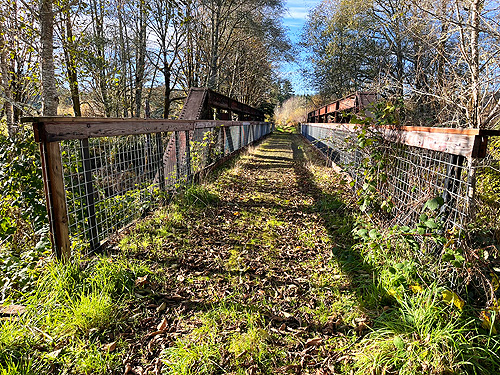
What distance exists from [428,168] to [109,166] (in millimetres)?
3983

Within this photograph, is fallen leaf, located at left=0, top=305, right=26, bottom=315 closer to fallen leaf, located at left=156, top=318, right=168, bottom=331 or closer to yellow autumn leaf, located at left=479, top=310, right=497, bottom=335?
fallen leaf, located at left=156, top=318, right=168, bottom=331

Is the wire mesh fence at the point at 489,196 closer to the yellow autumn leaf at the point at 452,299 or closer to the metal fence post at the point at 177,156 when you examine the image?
the yellow autumn leaf at the point at 452,299

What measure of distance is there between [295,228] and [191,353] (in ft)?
8.39

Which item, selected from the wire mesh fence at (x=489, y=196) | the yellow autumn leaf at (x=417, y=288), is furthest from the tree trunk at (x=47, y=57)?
the wire mesh fence at (x=489, y=196)

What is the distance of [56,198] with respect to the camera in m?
2.40

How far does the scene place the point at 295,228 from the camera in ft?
13.7

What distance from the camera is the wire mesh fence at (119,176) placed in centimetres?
290

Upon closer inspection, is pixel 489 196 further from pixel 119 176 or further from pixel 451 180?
pixel 119 176

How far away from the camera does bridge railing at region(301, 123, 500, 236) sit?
2.03 metres

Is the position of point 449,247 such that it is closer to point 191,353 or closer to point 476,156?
point 476,156

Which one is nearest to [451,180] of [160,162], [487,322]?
[487,322]

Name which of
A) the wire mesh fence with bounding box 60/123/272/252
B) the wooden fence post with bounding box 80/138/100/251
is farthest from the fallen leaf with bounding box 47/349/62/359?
the wooden fence post with bounding box 80/138/100/251

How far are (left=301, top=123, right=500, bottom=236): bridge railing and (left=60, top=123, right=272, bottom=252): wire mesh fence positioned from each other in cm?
291

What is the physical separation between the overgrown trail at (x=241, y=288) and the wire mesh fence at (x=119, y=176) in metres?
0.31
